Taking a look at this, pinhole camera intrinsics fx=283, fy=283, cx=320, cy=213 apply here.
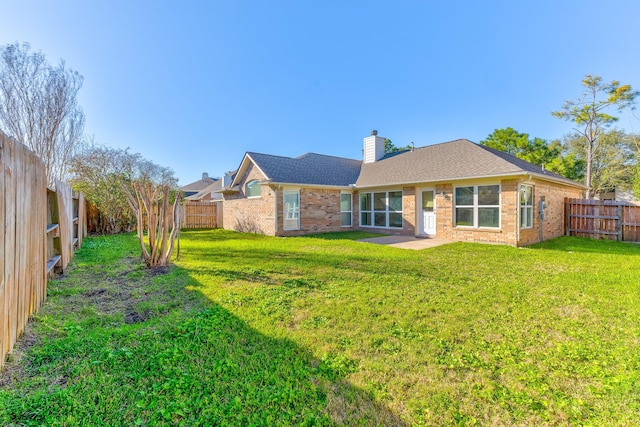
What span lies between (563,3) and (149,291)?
1464cm

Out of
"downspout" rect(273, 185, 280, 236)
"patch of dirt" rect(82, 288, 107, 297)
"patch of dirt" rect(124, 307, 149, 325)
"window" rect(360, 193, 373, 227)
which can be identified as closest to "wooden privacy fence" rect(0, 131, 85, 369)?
"patch of dirt" rect(82, 288, 107, 297)

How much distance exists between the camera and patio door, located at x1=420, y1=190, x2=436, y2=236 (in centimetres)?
1196

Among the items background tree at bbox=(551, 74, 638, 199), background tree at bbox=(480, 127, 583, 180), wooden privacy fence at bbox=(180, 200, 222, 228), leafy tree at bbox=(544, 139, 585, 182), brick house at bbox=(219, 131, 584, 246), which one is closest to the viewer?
brick house at bbox=(219, 131, 584, 246)

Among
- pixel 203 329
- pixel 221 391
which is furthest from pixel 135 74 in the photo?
pixel 221 391

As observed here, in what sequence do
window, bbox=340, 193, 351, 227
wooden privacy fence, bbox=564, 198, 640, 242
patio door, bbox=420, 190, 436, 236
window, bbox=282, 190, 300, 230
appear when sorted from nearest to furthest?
wooden privacy fence, bbox=564, 198, 640, 242 < patio door, bbox=420, 190, 436, 236 < window, bbox=282, 190, 300, 230 < window, bbox=340, 193, 351, 227

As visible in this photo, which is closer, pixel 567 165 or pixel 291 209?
pixel 291 209

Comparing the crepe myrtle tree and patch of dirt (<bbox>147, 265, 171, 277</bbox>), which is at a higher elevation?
the crepe myrtle tree

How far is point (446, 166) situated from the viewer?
11961mm

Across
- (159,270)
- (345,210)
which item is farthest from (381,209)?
(159,270)

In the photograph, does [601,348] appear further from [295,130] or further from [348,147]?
[348,147]

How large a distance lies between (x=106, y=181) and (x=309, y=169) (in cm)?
1028

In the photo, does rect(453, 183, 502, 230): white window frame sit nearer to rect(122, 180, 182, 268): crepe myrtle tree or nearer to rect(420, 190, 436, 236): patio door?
rect(420, 190, 436, 236): patio door

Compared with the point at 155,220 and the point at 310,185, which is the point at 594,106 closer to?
the point at 310,185

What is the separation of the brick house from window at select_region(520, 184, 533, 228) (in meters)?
0.04
